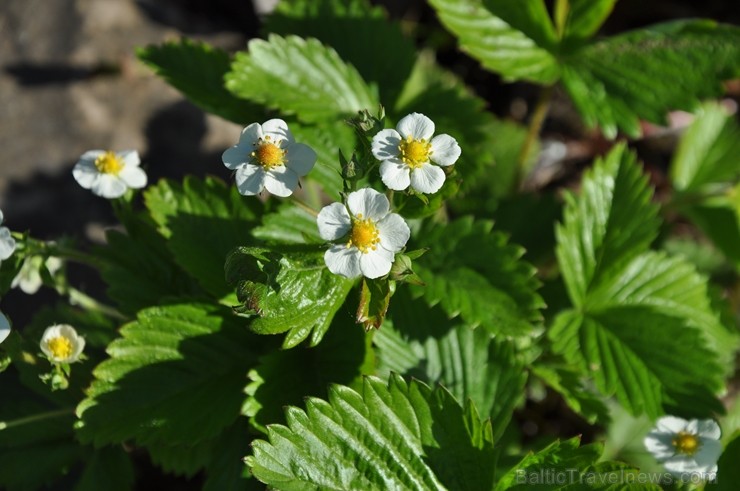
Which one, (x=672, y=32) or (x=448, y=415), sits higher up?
(x=672, y=32)

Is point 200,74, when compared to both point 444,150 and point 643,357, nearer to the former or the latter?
point 444,150

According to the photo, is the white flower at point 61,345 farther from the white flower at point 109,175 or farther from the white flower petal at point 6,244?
the white flower at point 109,175

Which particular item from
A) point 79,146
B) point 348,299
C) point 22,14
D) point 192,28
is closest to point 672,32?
point 348,299

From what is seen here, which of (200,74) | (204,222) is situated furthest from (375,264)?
(200,74)

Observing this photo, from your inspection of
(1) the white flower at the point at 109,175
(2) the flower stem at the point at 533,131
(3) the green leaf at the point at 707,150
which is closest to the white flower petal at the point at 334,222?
(1) the white flower at the point at 109,175

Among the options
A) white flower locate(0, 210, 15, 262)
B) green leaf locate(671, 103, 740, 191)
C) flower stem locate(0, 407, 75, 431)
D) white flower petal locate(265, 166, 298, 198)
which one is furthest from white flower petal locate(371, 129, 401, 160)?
green leaf locate(671, 103, 740, 191)

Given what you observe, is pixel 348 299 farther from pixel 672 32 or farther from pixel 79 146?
pixel 79 146

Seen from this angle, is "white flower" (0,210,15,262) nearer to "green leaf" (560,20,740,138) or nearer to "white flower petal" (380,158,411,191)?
"white flower petal" (380,158,411,191)

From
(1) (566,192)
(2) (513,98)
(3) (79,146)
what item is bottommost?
(3) (79,146)
